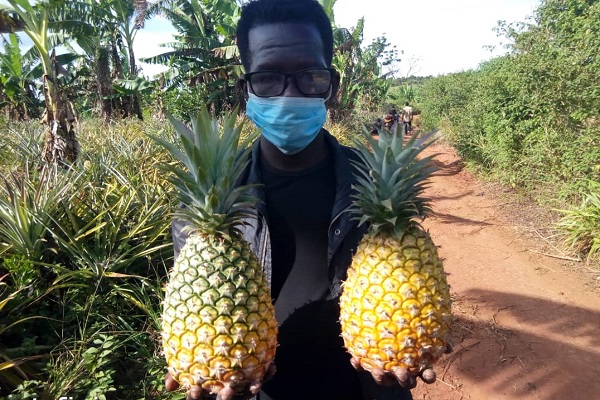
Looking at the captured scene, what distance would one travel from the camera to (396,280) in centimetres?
171

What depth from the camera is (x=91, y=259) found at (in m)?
4.29

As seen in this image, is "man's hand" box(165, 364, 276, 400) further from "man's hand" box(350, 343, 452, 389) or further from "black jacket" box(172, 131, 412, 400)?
"black jacket" box(172, 131, 412, 400)

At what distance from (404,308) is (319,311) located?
0.63m

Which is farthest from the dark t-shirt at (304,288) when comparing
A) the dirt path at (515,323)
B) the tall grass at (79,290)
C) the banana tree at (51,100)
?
the banana tree at (51,100)

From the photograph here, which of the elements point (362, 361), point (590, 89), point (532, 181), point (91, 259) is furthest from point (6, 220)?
point (532, 181)

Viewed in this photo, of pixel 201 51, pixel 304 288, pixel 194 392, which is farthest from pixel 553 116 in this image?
pixel 201 51

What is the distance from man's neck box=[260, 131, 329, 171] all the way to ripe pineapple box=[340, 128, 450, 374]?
460mm

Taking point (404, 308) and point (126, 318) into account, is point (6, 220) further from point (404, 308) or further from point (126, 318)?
point (404, 308)

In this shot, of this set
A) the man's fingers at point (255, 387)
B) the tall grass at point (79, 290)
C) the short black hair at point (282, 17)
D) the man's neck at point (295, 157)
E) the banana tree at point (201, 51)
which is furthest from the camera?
the banana tree at point (201, 51)

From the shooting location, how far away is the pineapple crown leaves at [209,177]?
1.66 m

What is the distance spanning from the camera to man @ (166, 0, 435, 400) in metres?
2.06

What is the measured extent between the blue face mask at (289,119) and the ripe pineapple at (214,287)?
0.48m

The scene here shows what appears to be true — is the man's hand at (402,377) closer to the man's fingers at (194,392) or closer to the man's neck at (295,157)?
the man's fingers at (194,392)

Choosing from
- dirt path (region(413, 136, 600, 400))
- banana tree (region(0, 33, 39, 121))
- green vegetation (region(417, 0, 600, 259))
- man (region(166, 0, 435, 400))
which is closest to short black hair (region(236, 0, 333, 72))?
man (region(166, 0, 435, 400))
